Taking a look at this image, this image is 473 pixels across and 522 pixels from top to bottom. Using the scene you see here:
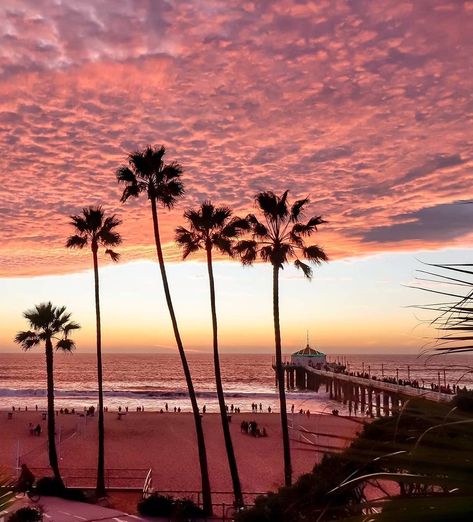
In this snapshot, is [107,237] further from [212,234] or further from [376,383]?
[376,383]

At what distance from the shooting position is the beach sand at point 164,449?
3169 cm

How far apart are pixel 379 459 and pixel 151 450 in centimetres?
4148

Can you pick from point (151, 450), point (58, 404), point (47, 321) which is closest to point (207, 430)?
point (151, 450)

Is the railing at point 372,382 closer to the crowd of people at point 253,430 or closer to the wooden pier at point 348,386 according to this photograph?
the wooden pier at point 348,386

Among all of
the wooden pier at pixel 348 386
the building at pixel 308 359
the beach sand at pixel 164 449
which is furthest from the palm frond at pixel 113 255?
the building at pixel 308 359

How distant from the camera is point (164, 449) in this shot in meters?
41.0

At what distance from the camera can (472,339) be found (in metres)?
1.64

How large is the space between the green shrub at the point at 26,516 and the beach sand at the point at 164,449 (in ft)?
32.1

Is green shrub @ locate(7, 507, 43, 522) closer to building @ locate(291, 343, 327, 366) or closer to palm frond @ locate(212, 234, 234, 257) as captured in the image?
palm frond @ locate(212, 234, 234, 257)

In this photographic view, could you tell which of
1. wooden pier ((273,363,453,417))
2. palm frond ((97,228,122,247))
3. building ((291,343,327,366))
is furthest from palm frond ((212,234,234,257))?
building ((291,343,327,366))

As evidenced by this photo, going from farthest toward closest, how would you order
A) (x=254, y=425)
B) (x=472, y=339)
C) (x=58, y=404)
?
1. (x=58, y=404)
2. (x=254, y=425)
3. (x=472, y=339)

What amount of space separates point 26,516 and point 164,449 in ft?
79.3

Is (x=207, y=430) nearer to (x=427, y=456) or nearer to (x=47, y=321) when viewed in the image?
(x=47, y=321)

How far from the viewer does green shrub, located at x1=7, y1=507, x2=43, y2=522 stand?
1723 centimetres
